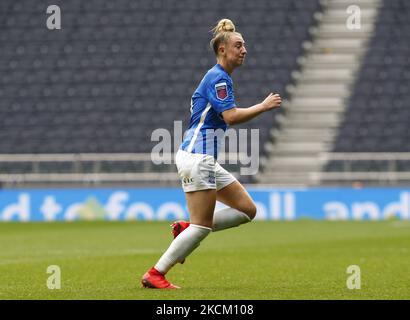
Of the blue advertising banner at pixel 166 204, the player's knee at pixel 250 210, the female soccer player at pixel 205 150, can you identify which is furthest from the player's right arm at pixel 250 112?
the blue advertising banner at pixel 166 204

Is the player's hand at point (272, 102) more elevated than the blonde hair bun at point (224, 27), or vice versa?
the blonde hair bun at point (224, 27)

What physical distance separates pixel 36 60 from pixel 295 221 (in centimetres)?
1129

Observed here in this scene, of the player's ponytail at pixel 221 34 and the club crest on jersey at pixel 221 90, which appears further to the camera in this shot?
the player's ponytail at pixel 221 34

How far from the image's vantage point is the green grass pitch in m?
8.52

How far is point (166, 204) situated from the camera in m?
23.7

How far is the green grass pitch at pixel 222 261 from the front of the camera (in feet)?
28.0

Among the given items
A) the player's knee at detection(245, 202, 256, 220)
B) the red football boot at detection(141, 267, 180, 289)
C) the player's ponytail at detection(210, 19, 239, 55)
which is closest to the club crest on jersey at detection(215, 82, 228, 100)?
the player's ponytail at detection(210, 19, 239, 55)

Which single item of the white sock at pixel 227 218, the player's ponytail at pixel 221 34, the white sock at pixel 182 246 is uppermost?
the player's ponytail at pixel 221 34

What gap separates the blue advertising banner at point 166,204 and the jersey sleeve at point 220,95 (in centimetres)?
1475

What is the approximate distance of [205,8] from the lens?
31.3m

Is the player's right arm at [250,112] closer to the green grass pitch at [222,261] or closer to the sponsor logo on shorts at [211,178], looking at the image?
the sponsor logo on shorts at [211,178]

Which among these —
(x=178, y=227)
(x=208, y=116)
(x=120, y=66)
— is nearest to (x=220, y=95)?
(x=208, y=116)
